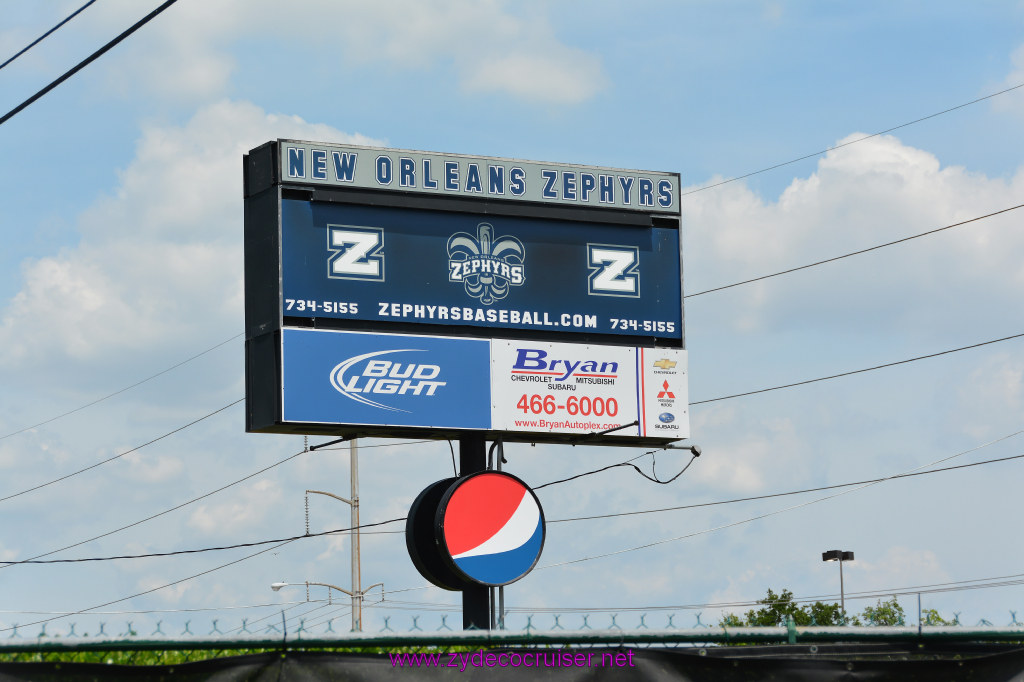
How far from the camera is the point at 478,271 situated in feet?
57.6

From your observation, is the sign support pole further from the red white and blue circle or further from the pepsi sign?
the red white and blue circle

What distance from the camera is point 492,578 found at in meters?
16.6

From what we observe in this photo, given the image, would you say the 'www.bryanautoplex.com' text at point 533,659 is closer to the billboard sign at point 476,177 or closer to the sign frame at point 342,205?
the sign frame at point 342,205

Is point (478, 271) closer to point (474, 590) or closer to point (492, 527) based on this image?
point (492, 527)

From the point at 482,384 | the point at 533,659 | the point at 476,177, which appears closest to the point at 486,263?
the point at 476,177

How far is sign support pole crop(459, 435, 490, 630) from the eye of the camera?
16.5 meters

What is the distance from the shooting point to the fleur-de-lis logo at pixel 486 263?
17.5 meters

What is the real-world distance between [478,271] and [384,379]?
190 cm

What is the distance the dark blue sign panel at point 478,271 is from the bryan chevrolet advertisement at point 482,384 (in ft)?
1.07

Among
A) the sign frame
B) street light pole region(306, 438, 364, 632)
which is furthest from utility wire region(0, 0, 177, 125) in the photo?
street light pole region(306, 438, 364, 632)

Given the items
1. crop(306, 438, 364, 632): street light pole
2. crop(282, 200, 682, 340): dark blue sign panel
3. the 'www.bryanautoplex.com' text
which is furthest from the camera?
crop(306, 438, 364, 632): street light pole

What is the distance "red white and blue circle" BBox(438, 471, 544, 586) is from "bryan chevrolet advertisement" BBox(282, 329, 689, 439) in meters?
0.81

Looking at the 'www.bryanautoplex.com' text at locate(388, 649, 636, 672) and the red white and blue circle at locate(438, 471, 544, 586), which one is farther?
the red white and blue circle at locate(438, 471, 544, 586)

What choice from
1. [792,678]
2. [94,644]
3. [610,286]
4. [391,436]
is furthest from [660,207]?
[94,644]
